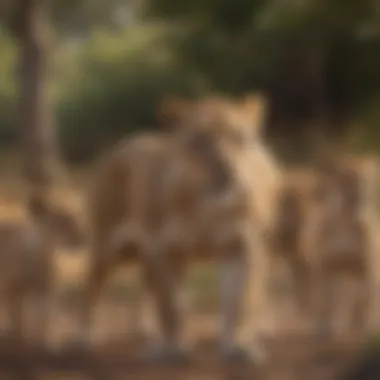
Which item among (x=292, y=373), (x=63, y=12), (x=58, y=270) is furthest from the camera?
(x=63, y=12)

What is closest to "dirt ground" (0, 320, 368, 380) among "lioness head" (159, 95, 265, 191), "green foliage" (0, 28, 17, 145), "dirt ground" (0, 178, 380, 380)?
"dirt ground" (0, 178, 380, 380)

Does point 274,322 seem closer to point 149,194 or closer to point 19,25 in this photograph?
point 149,194

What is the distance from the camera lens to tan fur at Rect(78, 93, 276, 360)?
1059 mm

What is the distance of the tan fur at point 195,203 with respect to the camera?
106 cm

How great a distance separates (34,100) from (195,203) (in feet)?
1.05

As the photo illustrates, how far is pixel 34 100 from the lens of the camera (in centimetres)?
128

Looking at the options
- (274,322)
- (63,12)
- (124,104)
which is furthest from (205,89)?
(274,322)

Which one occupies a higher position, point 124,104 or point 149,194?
point 124,104

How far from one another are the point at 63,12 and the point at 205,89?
207 mm

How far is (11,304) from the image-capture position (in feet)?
3.97

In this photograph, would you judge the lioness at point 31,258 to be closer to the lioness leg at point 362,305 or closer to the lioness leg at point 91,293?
the lioness leg at point 91,293

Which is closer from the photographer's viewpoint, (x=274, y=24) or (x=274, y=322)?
(x=274, y=322)

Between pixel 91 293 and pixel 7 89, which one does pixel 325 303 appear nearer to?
pixel 91 293

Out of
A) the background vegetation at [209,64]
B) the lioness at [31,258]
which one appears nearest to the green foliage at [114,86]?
Result: the background vegetation at [209,64]
